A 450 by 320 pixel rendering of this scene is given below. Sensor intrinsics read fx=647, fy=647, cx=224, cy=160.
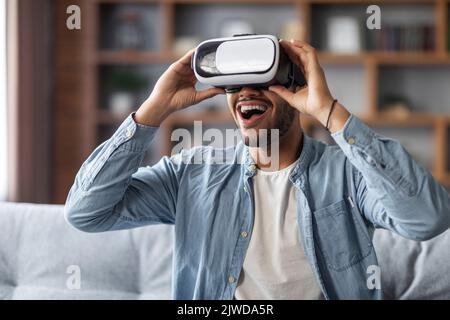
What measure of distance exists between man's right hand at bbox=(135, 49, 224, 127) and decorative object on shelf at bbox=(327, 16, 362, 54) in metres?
2.73

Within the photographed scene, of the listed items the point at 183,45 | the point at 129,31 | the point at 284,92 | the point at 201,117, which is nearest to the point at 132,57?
the point at 129,31

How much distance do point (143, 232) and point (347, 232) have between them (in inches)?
19.9

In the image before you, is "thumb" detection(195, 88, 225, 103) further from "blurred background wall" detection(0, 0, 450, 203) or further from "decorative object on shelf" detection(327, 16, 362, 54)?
"decorative object on shelf" detection(327, 16, 362, 54)

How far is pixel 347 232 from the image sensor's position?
4.14 ft

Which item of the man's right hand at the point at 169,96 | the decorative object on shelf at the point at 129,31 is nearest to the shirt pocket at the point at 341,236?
the man's right hand at the point at 169,96

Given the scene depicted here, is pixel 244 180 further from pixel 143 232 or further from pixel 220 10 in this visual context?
pixel 220 10

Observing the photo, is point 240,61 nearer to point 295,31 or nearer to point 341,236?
point 341,236

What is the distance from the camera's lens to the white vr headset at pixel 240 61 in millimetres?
1104

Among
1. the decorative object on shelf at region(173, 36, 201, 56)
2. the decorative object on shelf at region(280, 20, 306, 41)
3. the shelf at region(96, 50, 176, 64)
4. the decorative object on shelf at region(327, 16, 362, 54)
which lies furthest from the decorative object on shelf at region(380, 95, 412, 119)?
the shelf at region(96, 50, 176, 64)

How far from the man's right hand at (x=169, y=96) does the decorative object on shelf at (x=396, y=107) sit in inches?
110

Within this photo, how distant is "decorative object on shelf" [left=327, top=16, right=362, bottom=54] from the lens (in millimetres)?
3852

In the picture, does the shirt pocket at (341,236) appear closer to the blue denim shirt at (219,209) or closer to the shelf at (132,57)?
the blue denim shirt at (219,209)
